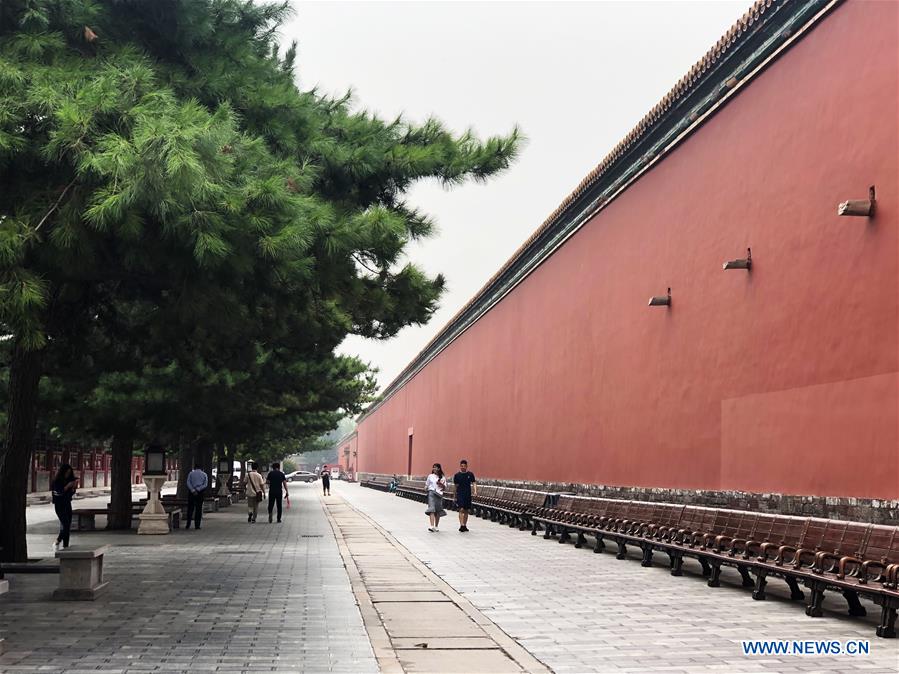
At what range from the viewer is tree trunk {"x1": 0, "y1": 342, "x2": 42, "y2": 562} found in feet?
42.9

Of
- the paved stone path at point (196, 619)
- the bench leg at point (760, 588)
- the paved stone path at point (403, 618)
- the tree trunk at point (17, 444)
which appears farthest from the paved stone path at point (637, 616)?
the tree trunk at point (17, 444)

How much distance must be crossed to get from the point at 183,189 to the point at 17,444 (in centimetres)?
717

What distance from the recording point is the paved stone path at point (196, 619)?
7.27 m

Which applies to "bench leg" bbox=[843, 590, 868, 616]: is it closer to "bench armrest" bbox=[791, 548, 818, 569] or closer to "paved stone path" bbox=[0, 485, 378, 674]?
"bench armrest" bbox=[791, 548, 818, 569]

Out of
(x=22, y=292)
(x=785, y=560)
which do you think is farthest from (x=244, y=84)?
(x=785, y=560)

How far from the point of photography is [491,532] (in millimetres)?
22250

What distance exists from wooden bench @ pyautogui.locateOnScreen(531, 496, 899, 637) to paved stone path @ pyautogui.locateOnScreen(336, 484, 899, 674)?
258mm

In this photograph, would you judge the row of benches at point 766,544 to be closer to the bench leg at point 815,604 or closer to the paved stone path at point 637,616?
the bench leg at point 815,604

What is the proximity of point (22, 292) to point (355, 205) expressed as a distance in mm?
5410

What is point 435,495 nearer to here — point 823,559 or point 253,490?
point 253,490

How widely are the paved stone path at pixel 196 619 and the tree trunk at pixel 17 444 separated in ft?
2.90

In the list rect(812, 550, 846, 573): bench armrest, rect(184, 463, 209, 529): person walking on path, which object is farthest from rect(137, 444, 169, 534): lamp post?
rect(812, 550, 846, 573): bench armrest

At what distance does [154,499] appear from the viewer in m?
21.6

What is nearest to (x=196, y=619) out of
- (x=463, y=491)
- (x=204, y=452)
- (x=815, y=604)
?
(x=815, y=604)
